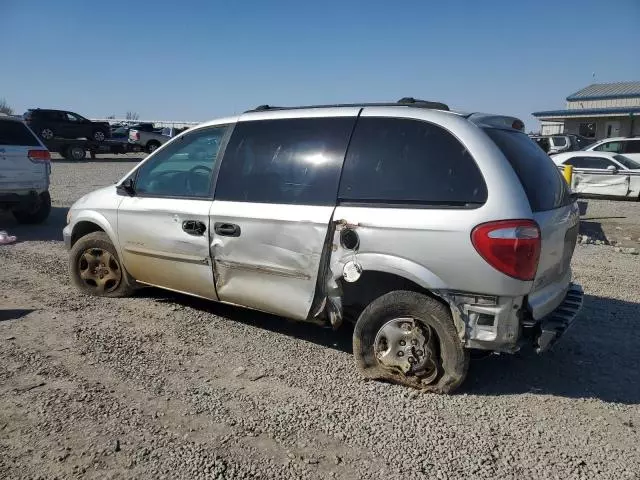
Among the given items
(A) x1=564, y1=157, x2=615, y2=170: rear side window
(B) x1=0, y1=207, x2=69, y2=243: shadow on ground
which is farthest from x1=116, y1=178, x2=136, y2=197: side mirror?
(A) x1=564, y1=157, x2=615, y2=170: rear side window

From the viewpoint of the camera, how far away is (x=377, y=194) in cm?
379

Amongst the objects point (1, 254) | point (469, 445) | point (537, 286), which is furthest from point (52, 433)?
point (1, 254)

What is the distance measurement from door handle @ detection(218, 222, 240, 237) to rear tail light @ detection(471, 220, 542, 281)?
1.90 metres

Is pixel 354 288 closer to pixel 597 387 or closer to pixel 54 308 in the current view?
pixel 597 387

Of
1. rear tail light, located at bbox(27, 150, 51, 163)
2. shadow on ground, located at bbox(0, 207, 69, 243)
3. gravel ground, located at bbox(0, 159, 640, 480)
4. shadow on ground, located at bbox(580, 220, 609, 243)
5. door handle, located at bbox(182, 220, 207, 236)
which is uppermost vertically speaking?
rear tail light, located at bbox(27, 150, 51, 163)

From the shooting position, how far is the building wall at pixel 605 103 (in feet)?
129

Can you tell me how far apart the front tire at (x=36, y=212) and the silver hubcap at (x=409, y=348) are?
26.8 feet

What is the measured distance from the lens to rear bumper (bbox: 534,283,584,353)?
11.4ft

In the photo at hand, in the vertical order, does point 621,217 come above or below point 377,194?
below

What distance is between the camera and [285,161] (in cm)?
427

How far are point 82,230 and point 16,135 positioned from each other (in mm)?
4770

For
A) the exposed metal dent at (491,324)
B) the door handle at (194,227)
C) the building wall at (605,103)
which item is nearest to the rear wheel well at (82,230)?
the door handle at (194,227)

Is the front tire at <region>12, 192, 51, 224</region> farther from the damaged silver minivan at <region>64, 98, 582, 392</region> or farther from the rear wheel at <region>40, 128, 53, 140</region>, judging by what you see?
the rear wheel at <region>40, 128, 53, 140</region>

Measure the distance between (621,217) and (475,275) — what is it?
11.2 m
